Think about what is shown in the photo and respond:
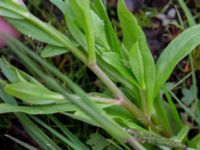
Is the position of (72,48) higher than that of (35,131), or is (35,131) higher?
(72,48)

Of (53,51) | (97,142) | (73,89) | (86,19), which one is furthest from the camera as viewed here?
(97,142)

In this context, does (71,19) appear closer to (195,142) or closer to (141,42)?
(141,42)

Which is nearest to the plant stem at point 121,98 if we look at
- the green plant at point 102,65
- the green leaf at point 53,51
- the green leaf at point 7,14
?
the green plant at point 102,65

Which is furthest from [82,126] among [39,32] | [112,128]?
[112,128]

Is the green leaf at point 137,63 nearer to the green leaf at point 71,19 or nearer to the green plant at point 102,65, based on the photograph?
the green plant at point 102,65

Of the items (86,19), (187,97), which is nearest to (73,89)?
(86,19)

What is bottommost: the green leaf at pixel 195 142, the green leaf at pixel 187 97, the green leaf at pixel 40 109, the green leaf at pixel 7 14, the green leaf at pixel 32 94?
the green leaf at pixel 195 142

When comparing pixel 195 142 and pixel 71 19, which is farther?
pixel 195 142
